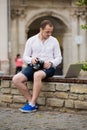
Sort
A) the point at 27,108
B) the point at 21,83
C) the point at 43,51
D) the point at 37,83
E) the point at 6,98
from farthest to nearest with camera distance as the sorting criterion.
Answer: the point at 6,98, the point at 43,51, the point at 21,83, the point at 27,108, the point at 37,83

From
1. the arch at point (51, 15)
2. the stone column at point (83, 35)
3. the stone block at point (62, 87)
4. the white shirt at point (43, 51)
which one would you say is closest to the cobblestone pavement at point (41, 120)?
the stone block at point (62, 87)

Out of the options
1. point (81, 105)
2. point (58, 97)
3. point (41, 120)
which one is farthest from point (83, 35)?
point (41, 120)

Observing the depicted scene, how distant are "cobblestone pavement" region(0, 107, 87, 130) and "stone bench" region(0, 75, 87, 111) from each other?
0.68 feet

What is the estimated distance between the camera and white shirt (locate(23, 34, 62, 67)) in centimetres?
1078

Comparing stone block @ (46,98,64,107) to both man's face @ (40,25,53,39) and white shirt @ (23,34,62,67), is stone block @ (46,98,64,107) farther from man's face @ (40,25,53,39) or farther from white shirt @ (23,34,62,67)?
man's face @ (40,25,53,39)

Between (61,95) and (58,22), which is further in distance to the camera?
(58,22)

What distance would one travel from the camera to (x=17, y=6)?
37.1 m

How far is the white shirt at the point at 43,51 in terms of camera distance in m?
10.8

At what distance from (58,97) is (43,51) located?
0.82 meters

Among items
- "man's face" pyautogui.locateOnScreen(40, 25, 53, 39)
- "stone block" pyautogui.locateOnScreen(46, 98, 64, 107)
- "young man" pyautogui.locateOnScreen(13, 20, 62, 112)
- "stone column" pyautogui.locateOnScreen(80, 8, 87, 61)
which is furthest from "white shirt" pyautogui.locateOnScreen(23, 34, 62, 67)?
"stone column" pyautogui.locateOnScreen(80, 8, 87, 61)

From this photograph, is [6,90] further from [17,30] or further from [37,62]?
[17,30]

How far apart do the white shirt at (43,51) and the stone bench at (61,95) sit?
0.35 m

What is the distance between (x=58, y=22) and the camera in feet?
126

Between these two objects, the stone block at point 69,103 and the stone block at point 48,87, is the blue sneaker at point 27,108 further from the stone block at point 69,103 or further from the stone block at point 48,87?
the stone block at point 69,103
